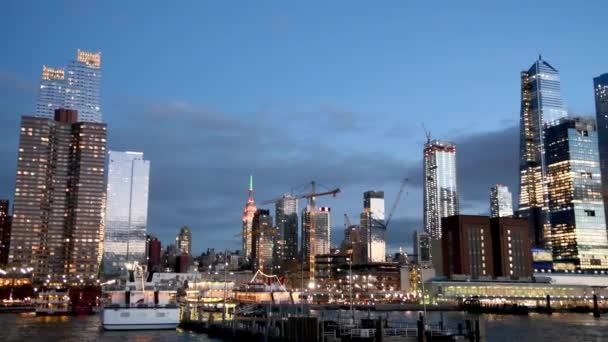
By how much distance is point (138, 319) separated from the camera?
316 feet

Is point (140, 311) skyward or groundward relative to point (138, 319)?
skyward

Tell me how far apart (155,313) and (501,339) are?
52845 millimetres

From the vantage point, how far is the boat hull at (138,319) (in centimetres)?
9531

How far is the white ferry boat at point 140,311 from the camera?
9556cm

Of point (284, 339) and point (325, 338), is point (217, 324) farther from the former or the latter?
point (325, 338)

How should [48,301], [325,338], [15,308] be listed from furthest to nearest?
[15,308] → [48,301] → [325,338]

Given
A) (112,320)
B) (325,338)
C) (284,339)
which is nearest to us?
(325,338)

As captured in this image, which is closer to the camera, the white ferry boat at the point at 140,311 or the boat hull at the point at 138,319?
the boat hull at the point at 138,319

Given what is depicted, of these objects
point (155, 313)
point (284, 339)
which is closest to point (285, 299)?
point (155, 313)

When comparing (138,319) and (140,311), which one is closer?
(138,319)

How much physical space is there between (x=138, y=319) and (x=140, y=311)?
1239 mm

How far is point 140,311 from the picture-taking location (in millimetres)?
96562

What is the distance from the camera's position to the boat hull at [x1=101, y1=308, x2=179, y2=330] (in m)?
95.3

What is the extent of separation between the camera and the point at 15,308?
179m
